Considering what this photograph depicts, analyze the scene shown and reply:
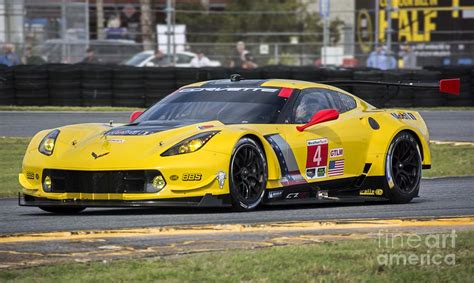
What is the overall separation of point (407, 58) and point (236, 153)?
2241cm

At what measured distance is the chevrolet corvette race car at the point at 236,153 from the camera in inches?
322

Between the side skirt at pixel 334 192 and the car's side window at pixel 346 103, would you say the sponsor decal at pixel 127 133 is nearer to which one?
the side skirt at pixel 334 192

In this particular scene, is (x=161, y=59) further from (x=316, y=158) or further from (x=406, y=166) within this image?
(x=316, y=158)

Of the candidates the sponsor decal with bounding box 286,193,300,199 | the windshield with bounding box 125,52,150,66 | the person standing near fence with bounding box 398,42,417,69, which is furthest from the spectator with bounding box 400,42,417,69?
the sponsor decal with bounding box 286,193,300,199

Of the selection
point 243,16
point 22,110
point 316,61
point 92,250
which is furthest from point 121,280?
point 243,16

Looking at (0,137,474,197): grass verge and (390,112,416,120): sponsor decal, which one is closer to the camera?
(390,112,416,120): sponsor decal

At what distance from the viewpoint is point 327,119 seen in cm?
922

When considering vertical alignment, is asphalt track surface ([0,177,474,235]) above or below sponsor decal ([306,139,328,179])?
below

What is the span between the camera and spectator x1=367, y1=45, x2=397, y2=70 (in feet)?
91.5

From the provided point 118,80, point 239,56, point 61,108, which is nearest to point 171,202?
point 61,108

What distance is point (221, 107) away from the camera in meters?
9.27

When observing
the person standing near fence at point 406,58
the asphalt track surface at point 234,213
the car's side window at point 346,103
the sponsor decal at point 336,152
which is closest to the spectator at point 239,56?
the person standing near fence at point 406,58

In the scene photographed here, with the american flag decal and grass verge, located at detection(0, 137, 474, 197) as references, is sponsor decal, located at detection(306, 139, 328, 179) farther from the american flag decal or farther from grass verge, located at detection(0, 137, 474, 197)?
grass verge, located at detection(0, 137, 474, 197)

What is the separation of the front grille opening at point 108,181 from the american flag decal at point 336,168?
6.28 feet
